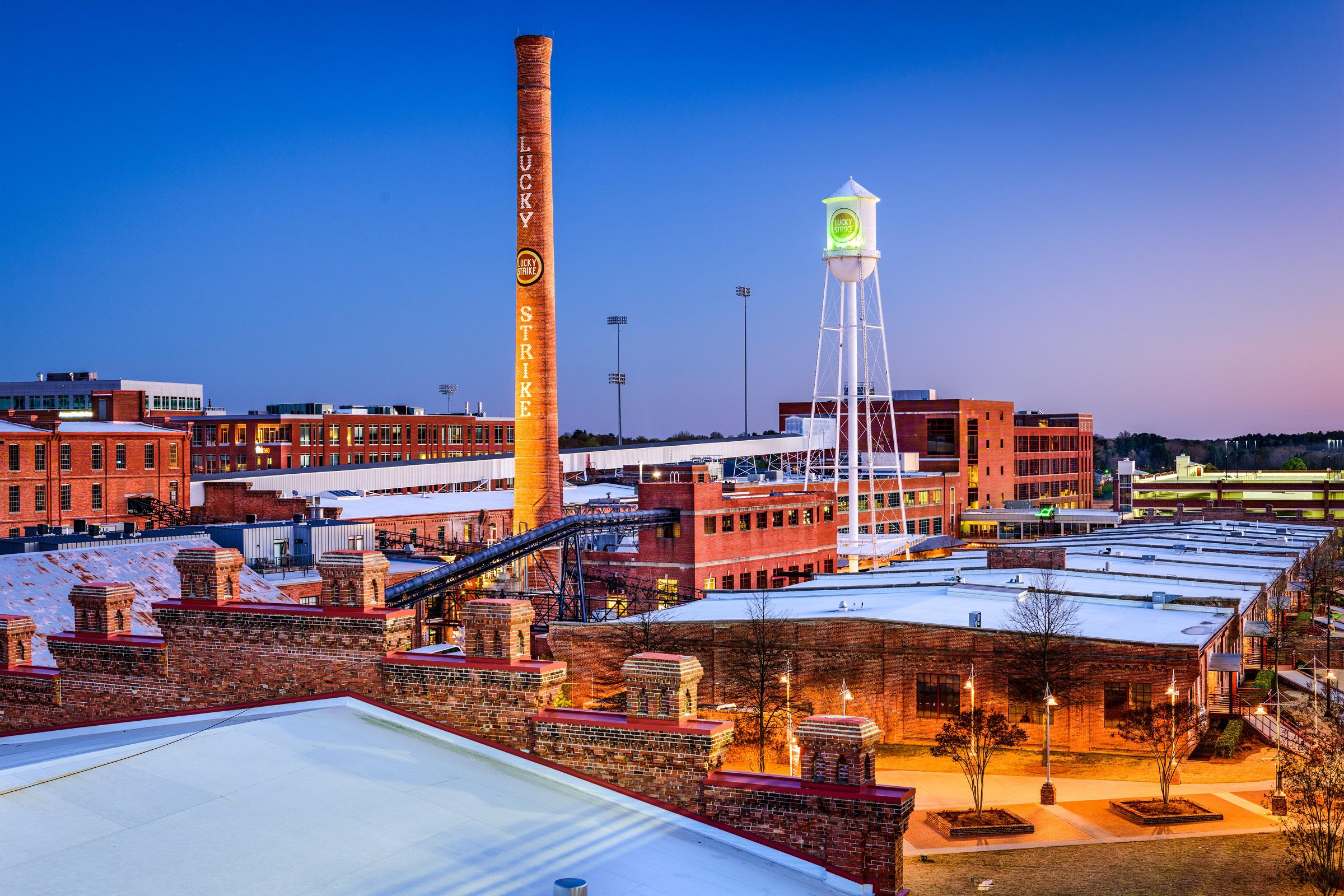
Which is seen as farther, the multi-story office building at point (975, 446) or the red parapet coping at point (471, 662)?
the multi-story office building at point (975, 446)

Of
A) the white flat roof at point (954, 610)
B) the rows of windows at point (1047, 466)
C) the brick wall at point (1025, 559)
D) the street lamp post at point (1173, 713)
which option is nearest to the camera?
the street lamp post at point (1173, 713)

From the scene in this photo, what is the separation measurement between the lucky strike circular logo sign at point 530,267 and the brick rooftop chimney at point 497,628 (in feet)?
153

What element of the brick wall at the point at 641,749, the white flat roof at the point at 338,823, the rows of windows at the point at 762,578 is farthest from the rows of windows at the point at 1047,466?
the white flat roof at the point at 338,823

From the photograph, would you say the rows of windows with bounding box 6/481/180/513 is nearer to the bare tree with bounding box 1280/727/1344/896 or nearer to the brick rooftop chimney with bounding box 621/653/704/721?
the bare tree with bounding box 1280/727/1344/896

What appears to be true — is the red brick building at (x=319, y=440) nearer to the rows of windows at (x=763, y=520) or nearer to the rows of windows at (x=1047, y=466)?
the rows of windows at (x=763, y=520)

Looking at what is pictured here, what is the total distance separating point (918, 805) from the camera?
33.2 m

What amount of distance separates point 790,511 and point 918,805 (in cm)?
3633

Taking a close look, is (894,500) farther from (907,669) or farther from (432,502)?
(907,669)

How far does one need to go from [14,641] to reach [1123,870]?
A: 23.4m

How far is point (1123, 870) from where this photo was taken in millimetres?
27312

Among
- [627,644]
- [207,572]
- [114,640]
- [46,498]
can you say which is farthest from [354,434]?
[207,572]

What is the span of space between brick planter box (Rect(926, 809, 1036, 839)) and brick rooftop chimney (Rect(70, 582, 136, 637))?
2218 cm

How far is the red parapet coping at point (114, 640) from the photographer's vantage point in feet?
48.9

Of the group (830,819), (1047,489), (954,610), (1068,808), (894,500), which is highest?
(1047,489)
